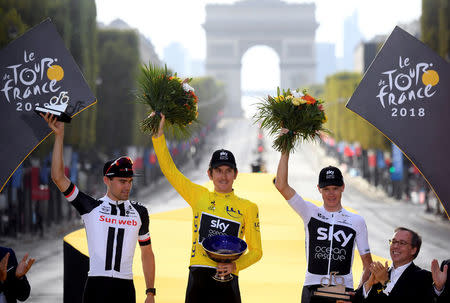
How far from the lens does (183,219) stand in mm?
11547

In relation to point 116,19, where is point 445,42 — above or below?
below

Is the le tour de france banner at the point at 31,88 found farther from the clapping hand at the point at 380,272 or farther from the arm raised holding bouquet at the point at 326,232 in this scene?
the clapping hand at the point at 380,272

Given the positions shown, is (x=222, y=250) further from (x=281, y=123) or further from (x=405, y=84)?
(x=405, y=84)

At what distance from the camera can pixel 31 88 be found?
7.43 metres

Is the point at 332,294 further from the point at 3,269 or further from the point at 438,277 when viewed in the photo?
the point at 3,269

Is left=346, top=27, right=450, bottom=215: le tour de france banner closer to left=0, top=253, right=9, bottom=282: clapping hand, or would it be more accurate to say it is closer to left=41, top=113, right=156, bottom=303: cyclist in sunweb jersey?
left=41, top=113, right=156, bottom=303: cyclist in sunweb jersey

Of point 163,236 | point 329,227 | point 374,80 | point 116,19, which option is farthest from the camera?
point 116,19

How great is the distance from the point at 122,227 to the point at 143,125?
120 centimetres

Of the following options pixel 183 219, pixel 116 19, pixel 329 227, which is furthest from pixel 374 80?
pixel 116 19

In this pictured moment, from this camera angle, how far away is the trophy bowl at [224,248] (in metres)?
5.43

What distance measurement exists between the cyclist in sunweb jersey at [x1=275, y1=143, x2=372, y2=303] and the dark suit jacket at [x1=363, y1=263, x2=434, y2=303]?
28 cm

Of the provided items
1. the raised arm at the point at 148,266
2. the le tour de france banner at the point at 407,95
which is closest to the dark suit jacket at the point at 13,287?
the raised arm at the point at 148,266

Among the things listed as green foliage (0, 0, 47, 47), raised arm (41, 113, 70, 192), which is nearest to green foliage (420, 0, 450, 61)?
green foliage (0, 0, 47, 47)

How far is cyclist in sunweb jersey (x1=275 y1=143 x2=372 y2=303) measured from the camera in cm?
595
